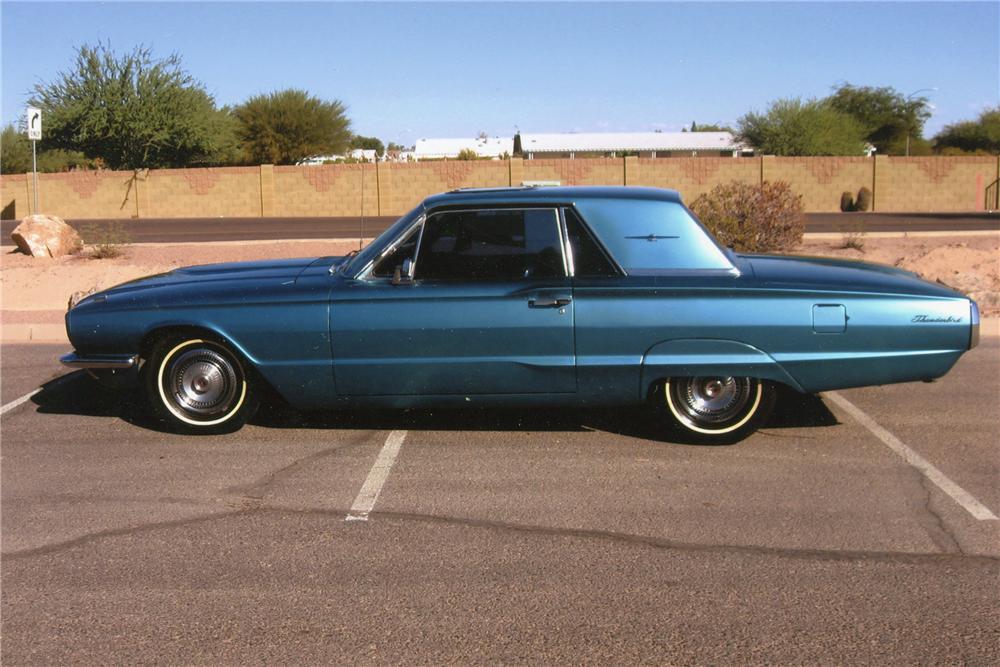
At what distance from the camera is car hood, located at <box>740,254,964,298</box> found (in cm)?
644

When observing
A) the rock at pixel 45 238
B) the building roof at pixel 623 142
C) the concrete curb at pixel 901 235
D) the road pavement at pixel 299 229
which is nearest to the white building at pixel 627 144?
the building roof at pixel 623 142

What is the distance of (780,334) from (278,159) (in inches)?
2136

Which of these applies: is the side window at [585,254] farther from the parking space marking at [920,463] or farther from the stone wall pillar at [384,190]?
the stone wall pillar at [384,190]

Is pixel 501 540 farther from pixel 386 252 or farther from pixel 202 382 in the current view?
pixel 202 382

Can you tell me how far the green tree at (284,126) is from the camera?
57.2 meters

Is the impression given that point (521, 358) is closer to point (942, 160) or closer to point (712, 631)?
point (712, 631)

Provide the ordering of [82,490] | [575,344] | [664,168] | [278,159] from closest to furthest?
[82,490]
[575,344]
[664,168]
[278,159]

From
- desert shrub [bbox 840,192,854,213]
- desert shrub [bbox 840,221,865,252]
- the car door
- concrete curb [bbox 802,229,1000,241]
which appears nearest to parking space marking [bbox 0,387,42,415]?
the car door

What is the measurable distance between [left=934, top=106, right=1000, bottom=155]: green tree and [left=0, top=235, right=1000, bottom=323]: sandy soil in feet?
152

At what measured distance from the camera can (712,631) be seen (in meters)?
4.11

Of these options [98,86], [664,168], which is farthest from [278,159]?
[664,168]

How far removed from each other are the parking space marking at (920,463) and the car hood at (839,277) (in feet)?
3.25

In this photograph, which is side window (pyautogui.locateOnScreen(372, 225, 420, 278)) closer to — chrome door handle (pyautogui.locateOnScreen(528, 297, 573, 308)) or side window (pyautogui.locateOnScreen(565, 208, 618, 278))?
chrome door handle (pyautogui.locateOnScreen(528, 297, 573, 308))

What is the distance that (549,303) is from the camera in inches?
251
